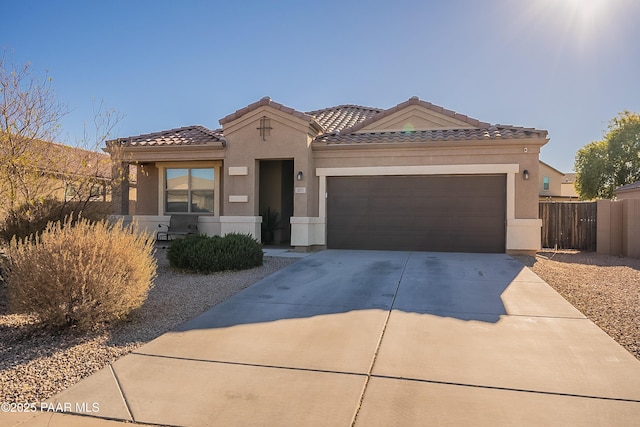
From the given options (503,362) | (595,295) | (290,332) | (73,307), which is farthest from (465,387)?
(595,295)

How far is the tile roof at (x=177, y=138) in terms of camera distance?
1487cm

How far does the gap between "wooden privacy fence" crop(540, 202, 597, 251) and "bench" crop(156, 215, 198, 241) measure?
12329 mm

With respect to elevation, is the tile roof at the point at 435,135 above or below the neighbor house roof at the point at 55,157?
above

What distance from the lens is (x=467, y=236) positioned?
13.4 m

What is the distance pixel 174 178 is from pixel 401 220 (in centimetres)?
818

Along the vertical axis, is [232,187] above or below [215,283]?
above

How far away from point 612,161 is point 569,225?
2166cm

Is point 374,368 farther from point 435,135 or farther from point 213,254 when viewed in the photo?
point 435,135

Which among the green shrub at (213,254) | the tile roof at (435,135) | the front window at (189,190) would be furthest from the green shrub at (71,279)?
the front window at (189,190)

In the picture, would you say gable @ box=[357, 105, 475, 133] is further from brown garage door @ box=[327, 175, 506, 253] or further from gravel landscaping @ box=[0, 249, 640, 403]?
gravel landscaping @ box=[0, 249, 640, 403]

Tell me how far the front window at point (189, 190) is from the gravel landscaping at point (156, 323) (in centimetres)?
506

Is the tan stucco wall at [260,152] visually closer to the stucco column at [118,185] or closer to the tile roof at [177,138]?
→ the tile roof at [177,138]

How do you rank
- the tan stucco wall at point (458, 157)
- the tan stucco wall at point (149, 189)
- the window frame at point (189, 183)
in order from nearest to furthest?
1. the tan stucco wall at point (458, 157)
2. the window frame at point (189, 183)
3. the tan stucco wall at point (149, 189)

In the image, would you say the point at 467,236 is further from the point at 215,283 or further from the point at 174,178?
the point at 174,178
